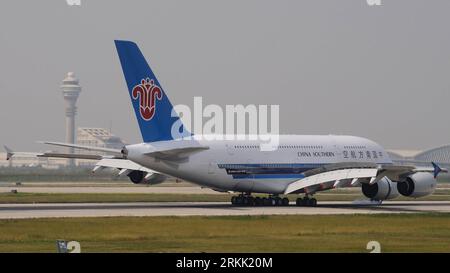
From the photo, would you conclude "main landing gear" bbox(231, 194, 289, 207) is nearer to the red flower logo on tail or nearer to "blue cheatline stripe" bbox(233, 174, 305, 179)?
"blue cheatline stripe" bbox(233, 174, 305, 179)

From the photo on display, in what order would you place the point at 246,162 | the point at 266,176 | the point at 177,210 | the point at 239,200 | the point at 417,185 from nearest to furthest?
the point at 177,210 < the point at 417,185 < the point at 246,162 < the point at 266,176 < the point at 239,200

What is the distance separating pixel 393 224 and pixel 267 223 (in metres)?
6.57

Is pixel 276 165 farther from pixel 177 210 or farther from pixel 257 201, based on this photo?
pixel 177 210

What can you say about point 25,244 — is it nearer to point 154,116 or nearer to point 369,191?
point 154,116

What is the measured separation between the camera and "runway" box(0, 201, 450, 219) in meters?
53.5

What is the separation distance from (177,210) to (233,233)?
16.5m

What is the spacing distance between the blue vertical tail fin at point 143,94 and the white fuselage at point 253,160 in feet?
2.82

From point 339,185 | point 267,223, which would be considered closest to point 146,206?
point 339,185

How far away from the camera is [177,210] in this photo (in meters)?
57.9

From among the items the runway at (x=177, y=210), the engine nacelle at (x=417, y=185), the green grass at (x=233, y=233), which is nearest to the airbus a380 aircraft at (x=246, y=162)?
the engine nacelle at (x=417, y=185)

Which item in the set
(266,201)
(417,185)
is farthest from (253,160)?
(417,185)

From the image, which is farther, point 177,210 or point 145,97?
point 177,210

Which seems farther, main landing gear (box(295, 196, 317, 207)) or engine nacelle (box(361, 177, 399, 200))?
main landing gear (box(295, 196, 317, 207))

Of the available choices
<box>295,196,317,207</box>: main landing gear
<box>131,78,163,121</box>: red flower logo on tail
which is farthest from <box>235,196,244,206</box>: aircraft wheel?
<box>131,78,163,121</box>: red flower logo on tail
